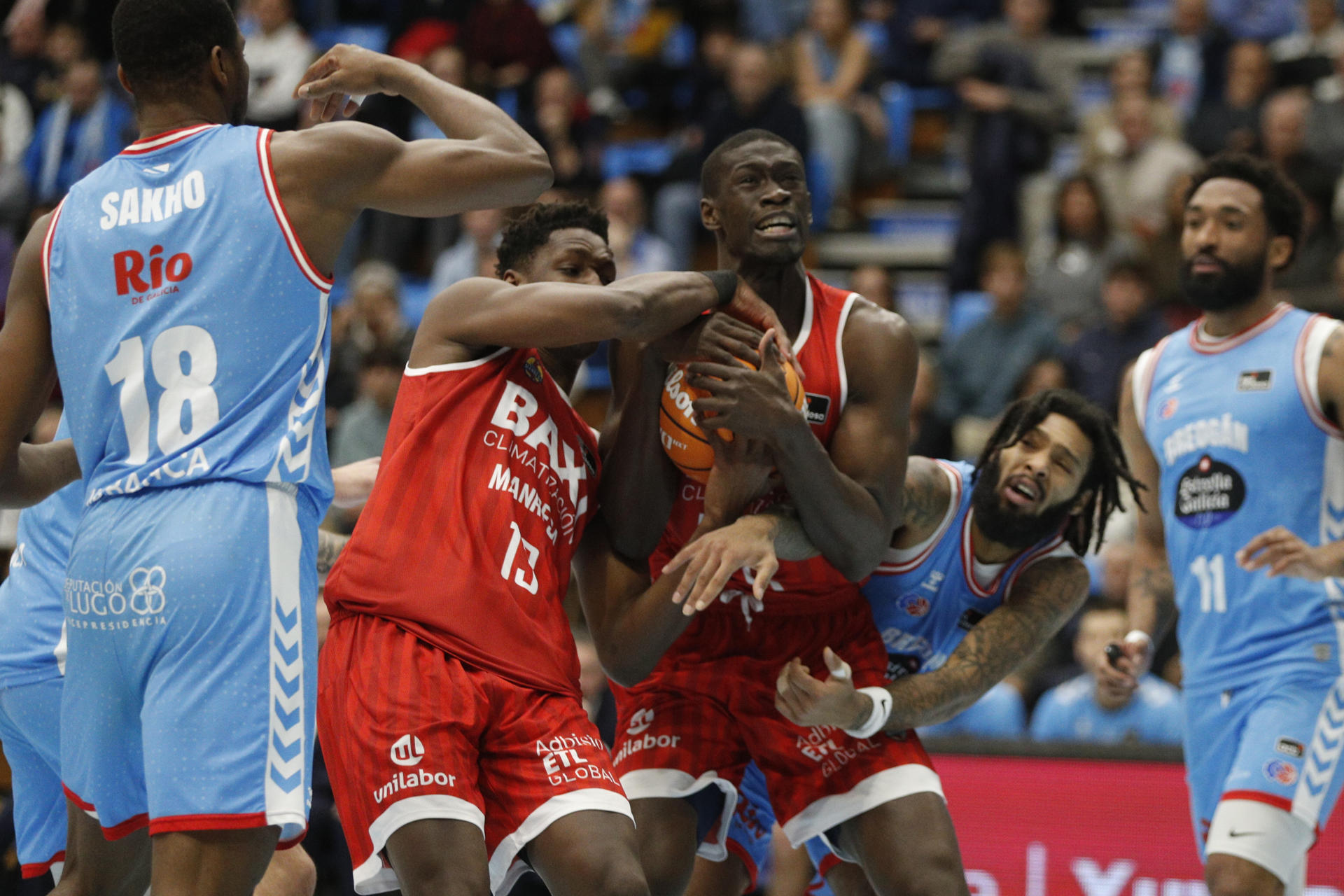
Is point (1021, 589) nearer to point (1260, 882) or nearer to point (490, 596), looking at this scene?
point (1260, 882)

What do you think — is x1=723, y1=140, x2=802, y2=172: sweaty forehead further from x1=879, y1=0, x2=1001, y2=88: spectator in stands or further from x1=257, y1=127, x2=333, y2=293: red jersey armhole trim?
x1=879, y1=0, x2=1001, y2=88: spectator in stands

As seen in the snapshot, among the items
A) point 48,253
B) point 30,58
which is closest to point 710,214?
point 48,253

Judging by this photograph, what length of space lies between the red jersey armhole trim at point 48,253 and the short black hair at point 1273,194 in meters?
4.52

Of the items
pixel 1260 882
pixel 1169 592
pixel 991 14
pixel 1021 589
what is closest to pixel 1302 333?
pixel 1169 592

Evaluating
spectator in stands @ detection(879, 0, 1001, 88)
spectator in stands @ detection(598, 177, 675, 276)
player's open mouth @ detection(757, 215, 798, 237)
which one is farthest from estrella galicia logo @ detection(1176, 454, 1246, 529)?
spectator in stands @ detection(879, 0, 1001, 88)

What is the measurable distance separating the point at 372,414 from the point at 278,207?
7150mm

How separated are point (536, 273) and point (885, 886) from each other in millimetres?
2145

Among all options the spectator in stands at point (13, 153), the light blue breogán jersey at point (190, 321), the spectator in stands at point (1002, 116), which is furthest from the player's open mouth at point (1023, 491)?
the spectator in stands at point (13, 153)

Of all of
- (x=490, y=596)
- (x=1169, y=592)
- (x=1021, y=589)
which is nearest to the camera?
(x=490, y=596)

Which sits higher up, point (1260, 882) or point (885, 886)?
point (885, 886)

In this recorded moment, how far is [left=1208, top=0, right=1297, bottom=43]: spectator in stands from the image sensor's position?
12.9m

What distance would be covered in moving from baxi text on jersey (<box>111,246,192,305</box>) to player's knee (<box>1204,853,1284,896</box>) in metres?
4.04

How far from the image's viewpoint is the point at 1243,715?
578cm

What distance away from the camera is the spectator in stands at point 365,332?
1137 cm
